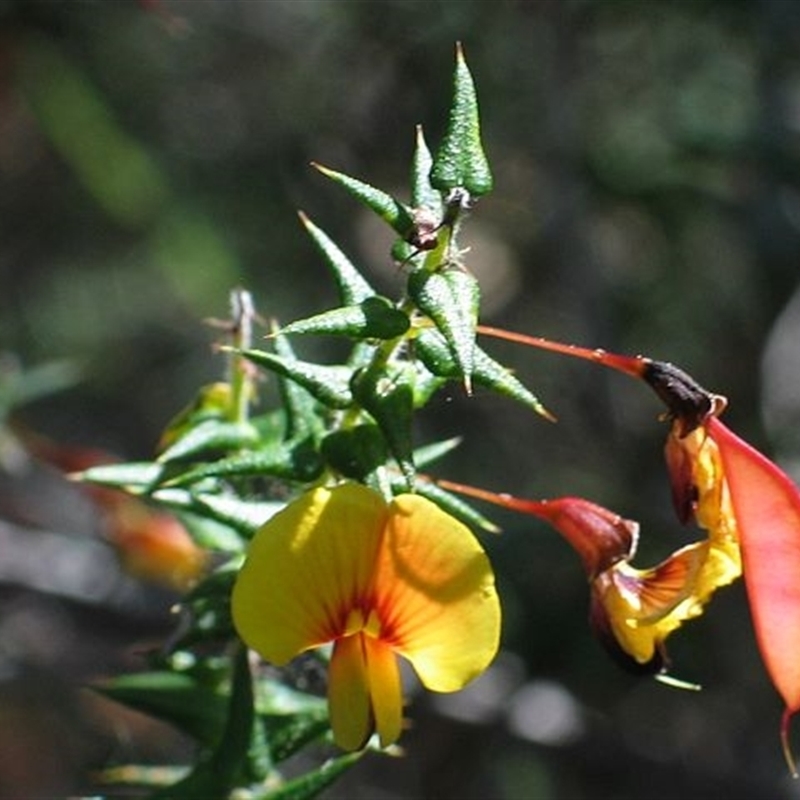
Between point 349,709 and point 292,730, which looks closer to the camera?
point 349,709

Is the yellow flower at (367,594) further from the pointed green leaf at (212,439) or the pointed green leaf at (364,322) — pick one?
the pointed green leaf at (212,439)

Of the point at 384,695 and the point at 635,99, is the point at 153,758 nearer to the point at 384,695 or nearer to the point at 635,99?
the point at 635,99

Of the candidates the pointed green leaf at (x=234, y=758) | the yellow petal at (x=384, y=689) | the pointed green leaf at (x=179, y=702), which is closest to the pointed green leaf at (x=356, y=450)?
the yellow petal at (x=384, y=689)

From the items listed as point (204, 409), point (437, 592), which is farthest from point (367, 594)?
point (204, 409)

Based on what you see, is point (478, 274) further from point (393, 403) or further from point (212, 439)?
point (393, 403)

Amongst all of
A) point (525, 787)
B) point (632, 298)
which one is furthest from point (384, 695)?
point (632, 298)
